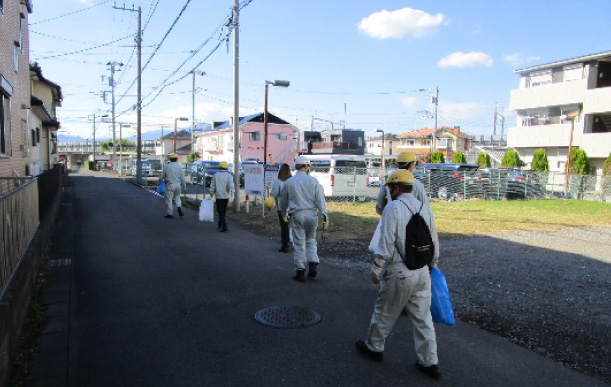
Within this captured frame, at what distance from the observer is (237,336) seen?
4.31m

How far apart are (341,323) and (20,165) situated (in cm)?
1007

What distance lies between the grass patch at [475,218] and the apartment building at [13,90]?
5.69 metres

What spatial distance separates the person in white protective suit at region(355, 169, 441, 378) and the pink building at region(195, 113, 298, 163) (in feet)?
145

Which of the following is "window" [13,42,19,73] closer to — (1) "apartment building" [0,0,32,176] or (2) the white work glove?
(1) "apartment building" [0,0,32,176]

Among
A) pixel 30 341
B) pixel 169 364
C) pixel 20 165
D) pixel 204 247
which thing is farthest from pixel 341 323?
pixel 20 165

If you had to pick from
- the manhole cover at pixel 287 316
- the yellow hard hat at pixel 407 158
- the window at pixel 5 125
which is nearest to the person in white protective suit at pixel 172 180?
the window at pixel 5 125

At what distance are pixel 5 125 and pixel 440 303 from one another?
31.0 ft

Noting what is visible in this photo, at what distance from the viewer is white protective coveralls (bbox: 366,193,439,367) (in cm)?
350

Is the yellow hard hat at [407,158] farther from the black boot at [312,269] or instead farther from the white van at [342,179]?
the white van at [342,179]

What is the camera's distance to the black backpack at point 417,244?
3459mm

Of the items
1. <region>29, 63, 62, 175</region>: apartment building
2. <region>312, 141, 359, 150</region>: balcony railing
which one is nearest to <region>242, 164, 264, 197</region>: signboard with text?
<region>29, 63, 62, 175</region>: apartment building

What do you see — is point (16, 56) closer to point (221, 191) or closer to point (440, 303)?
point (221, 191)

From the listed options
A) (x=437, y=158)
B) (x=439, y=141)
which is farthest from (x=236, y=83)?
(x=439, y=141)

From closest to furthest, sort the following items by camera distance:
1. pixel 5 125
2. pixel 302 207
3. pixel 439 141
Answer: pixel 302 207
pixel 5 125
pixel 439 141
